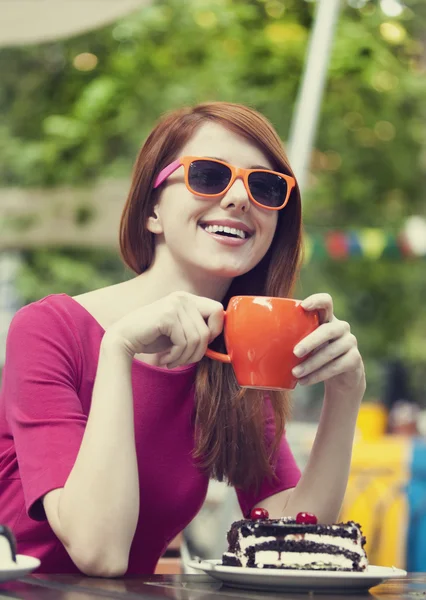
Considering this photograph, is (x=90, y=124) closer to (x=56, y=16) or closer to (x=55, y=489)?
(x=56, y=16)

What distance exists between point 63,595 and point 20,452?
1.60ft

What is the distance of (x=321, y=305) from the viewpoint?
1.30m

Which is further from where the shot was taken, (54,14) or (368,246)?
(368,246)

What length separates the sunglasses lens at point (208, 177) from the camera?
163 centimetres

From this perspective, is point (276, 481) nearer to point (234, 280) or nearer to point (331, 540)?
point (234, 280)

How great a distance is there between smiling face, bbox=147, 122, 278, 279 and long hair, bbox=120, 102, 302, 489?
0.03 metres

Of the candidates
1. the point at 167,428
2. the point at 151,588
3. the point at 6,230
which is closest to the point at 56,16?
the point at 167,428

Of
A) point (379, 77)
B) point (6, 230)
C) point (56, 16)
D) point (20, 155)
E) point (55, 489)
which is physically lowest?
point (55, 489)

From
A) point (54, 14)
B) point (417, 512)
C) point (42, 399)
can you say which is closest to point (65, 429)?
point (42, 399)

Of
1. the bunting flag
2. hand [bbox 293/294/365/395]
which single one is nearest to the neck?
hand [bbox 293/294/365/395]

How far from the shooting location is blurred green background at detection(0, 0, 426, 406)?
8867mm

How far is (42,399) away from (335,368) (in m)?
0.44

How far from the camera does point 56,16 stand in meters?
3.09

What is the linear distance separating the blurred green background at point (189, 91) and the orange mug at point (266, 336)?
6966mm
